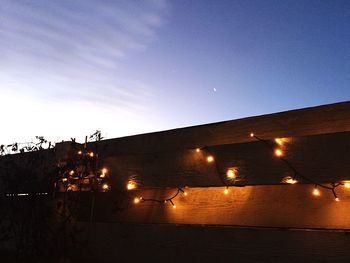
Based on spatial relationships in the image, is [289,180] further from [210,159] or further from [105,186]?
[105,186]

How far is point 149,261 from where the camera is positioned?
12.9ft

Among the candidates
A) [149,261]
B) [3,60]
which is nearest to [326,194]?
[149,261]

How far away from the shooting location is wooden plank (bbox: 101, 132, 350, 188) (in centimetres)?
311

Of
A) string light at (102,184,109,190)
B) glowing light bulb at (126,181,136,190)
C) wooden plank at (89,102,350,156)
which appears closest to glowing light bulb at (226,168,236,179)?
wooden plank at (89,102,350,156)

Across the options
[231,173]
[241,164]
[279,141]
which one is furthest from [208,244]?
[279,141]

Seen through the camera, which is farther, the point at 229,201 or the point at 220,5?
the point at 220,5

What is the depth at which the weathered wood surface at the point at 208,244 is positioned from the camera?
2.89m

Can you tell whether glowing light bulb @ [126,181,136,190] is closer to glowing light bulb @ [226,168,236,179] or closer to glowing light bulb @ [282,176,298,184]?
glowing light bulb @ [226,168,236,179]

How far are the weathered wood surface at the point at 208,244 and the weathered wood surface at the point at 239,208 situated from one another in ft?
1.72

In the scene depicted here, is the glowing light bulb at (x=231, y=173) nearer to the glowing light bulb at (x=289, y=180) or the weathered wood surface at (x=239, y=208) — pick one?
the weathered wood surface at (x=239, y=208)

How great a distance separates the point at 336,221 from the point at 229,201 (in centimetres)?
129

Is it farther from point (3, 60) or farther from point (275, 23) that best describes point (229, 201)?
point (3, 60)

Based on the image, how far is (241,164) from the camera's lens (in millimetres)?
3629

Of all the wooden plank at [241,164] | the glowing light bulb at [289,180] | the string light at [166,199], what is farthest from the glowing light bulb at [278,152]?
the string light at [166,199]
